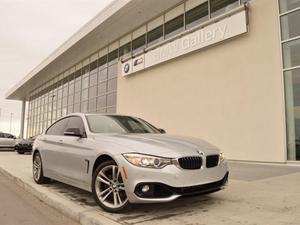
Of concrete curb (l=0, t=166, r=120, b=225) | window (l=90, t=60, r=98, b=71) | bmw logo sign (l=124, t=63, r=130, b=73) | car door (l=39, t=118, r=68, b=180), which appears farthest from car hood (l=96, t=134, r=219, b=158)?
window (l=90, t=60, r=98, b=71)

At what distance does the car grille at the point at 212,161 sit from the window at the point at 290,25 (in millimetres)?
7379

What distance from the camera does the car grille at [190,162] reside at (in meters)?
4.51

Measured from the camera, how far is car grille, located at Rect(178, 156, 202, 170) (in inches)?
178

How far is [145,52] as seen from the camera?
58.8 feet

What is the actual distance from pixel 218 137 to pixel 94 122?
7.86 meters

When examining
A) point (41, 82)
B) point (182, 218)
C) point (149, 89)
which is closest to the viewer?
point (182, 218)

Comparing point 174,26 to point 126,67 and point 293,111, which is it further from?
point 293,111

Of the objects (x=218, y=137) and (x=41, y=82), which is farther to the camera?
(x=41, y=82)

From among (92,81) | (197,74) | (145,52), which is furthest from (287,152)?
(92,81)

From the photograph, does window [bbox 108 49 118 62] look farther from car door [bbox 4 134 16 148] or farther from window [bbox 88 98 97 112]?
car door [bbox 4 134 16 148]

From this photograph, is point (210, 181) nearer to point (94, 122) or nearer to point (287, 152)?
point (94, 122)

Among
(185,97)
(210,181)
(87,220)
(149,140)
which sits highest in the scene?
(185,97)

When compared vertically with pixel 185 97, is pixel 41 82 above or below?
above

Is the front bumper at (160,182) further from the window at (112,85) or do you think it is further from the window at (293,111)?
the window at (112,85)
